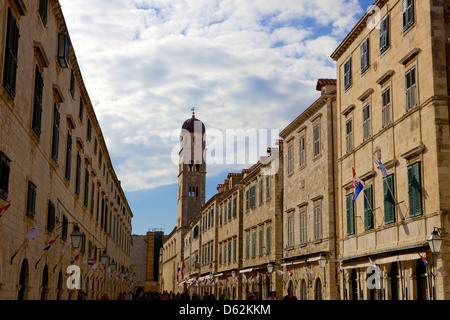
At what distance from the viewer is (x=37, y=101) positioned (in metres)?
18.0

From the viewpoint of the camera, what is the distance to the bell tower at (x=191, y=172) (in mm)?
100438

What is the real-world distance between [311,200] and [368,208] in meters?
8.48

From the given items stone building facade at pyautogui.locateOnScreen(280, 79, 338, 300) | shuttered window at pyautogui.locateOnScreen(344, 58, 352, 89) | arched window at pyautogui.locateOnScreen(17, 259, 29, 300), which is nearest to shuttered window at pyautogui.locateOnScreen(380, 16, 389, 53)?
shuttered window at pyautogui.locateOnScreen(344, 58, 352, 89)

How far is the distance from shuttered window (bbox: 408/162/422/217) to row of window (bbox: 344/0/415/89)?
5.37 m

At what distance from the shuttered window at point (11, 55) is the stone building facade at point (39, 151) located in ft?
0.08

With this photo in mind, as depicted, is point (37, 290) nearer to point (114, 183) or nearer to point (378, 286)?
point (378, 286)

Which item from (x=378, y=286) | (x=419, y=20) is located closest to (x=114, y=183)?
(x=378, y=286)

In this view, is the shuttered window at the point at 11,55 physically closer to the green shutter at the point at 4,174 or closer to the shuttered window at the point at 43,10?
the green shutter at the point at 4,174

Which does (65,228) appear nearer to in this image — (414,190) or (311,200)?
(414,190)

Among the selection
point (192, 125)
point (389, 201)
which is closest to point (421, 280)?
point (389, 201)

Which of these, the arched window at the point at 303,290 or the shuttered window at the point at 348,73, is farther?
the arched window at the point at 303,290

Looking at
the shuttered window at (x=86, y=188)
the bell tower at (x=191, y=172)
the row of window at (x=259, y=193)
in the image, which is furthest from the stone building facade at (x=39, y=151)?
the bell tower at (x=191, y=172)

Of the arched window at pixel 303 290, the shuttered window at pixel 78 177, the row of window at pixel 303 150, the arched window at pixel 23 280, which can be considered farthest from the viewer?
the arched window at pixel 303 290
